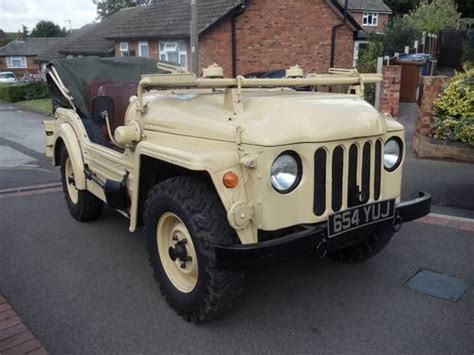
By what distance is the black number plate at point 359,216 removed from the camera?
9.59 ft

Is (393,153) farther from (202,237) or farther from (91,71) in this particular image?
(91,71)

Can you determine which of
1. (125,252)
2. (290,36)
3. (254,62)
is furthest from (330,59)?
(125,252)

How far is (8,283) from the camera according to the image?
3.85 meters

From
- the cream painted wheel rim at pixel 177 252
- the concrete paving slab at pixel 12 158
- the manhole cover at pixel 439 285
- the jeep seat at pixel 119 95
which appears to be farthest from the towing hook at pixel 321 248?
the concrete paving slab at pixel 12 158

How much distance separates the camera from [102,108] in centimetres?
474

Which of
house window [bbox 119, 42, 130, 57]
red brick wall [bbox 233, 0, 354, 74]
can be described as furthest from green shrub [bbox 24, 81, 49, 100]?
red brick wall [bbox 233, 0, 354, 74]

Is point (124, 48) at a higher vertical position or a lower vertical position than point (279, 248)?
higher

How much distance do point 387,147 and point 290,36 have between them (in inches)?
665

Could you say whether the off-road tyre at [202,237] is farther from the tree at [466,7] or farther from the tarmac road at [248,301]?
the tree at [466,7]

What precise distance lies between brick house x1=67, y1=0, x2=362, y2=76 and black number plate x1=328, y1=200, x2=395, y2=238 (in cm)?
1496

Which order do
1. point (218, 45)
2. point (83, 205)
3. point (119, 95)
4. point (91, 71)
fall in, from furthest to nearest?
point (218, 45)
point (91, 71)
point (83, 205)
point (119, 95)

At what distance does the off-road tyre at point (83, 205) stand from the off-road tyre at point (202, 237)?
6.89 ft

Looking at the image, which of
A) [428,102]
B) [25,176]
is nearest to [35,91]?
[25,176]

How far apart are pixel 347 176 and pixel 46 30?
280 feet
